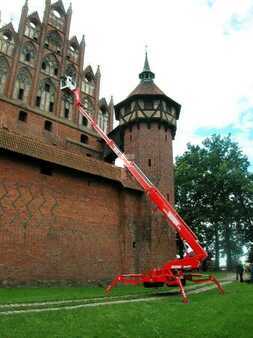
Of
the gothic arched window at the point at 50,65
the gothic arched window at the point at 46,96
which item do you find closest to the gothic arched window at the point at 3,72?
the gothic arched window at the point at 46,96

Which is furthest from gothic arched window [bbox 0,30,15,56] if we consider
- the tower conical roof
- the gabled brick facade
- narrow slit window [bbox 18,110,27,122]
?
the tower conical roof

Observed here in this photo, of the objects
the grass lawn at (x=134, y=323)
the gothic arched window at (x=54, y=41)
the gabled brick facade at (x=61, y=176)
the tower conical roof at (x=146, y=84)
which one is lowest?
the grass lawn at (x=134, y=323)

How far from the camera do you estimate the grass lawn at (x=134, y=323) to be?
575 centimetres

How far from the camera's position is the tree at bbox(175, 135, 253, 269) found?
102 feet

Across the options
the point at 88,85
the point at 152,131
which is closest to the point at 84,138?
the point at 88,85

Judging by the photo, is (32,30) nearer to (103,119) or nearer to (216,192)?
(103,119)

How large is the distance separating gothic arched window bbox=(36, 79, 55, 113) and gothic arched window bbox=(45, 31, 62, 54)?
296 centimetres

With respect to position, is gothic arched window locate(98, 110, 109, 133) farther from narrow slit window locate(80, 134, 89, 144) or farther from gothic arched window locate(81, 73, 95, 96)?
narrow slit window locate(80, 134, 89, 144)

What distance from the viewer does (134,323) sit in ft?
21.8

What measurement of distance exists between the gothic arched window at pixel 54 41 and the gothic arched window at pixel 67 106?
11.8 feet

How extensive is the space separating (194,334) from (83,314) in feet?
8.96

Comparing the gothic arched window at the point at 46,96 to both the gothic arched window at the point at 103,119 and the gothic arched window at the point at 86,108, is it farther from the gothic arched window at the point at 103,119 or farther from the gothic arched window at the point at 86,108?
the gothic arched window at the point at 103,119

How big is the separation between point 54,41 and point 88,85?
3.86m

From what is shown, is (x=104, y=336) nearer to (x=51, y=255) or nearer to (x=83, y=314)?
(x=83, y=314)
